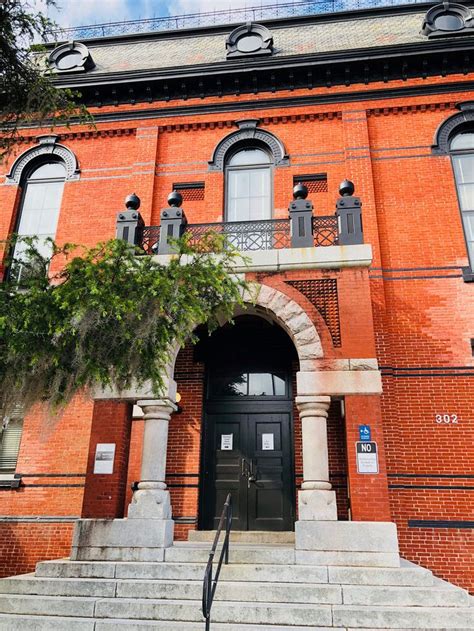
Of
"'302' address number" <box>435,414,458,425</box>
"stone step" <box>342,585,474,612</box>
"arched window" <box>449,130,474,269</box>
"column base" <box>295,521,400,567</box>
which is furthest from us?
"arched window" <box>449,130,474,269</box>

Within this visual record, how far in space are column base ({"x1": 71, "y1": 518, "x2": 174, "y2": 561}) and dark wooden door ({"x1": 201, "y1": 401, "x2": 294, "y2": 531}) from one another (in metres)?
2.39

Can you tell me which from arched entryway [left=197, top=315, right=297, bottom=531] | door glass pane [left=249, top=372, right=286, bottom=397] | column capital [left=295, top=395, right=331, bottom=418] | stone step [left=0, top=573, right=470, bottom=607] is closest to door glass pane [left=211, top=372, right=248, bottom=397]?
arched entryway [left=197, top=315, right=297, bottom=531]

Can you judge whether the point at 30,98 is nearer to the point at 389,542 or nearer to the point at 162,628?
the point at 162,628

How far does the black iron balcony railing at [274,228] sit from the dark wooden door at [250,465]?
120 inches

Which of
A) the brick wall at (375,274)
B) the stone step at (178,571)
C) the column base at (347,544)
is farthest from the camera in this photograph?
the brick wall at (375,274)

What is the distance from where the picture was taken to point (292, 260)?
8.04 meters

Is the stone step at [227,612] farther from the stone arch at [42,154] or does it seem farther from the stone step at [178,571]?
the stone arch at [42,154]

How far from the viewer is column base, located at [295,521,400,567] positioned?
6.33 m

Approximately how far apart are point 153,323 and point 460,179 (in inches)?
306

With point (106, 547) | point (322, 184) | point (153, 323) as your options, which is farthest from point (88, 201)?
point (106, 547)

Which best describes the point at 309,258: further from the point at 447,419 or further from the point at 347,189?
the point at 447,419

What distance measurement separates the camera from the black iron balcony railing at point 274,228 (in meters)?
8.30

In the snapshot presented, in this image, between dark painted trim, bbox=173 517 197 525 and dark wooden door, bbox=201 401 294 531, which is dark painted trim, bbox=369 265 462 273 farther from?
dark painted trim, bbox=173 517 197 525

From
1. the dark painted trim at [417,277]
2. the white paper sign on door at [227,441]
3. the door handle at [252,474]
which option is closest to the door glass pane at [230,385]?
the white paper sign on door at [227,441]
